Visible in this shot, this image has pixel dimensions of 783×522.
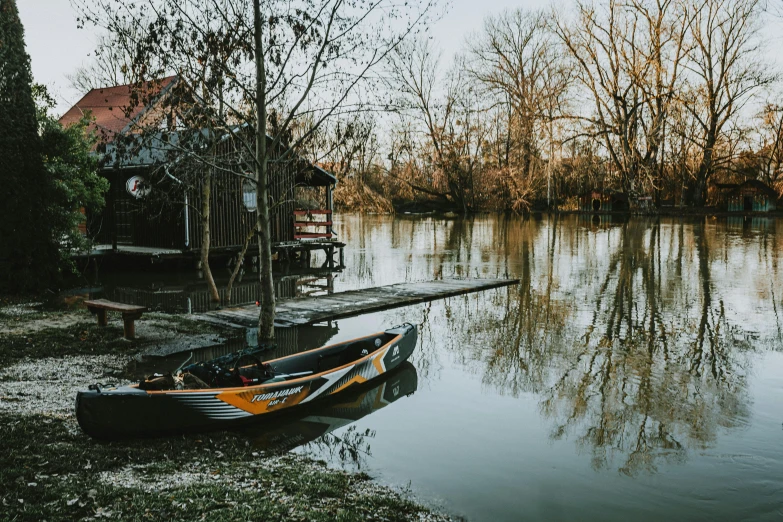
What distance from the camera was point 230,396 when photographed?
22.2ft

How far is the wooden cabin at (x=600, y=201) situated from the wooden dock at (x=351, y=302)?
155ft

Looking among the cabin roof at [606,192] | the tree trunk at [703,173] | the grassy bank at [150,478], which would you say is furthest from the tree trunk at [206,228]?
the cabin roof at [606,192]

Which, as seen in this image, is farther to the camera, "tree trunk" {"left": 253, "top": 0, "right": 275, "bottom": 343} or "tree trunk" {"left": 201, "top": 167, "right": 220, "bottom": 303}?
"tree trunk" {"left": 201, "top": 167, "right": 220, "bottom": 303}

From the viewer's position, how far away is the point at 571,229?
1581 inches

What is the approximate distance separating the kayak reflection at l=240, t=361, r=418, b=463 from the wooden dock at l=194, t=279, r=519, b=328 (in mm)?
3835

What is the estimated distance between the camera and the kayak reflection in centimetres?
698

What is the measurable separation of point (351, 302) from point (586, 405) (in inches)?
284

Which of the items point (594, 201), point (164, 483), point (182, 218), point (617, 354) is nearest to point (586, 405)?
point (617, 354)

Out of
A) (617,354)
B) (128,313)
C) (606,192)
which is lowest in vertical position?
(617,354)

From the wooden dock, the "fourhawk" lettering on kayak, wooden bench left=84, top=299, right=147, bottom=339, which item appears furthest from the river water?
wooden bench left=84, top=299, right=147, bottom=339

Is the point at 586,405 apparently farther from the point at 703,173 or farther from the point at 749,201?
the point at 749,201

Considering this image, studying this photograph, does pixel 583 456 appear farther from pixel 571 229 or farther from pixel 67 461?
pixel 571 229

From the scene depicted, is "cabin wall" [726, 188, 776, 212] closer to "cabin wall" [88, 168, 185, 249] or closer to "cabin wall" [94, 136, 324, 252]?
"cabin wall" [94, 136, 324, 252]

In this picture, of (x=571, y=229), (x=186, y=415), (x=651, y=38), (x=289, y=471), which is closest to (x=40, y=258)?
(x=186, y=415)
